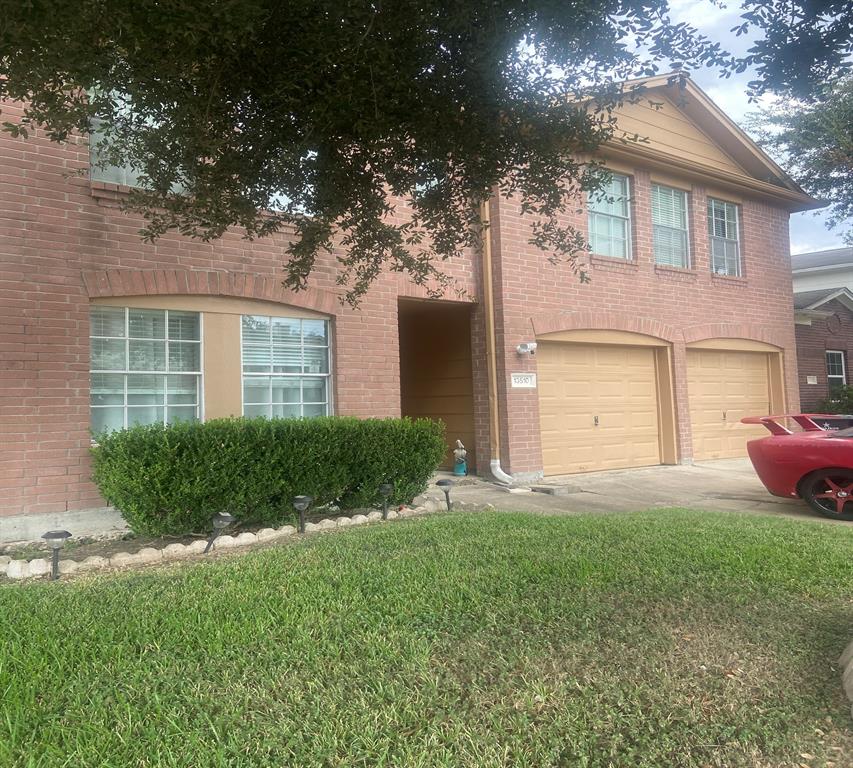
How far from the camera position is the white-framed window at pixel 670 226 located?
1287 centimetres

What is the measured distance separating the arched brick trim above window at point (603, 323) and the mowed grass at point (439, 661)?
616cm

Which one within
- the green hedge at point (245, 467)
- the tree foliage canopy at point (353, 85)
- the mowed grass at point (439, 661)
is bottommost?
the mowed grass at point (439, 661)

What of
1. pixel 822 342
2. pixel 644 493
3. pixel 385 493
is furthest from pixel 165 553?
pixel 822 342

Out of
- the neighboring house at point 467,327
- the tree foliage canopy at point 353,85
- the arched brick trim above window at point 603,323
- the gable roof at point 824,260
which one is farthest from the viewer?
the gable roof at point 824,260

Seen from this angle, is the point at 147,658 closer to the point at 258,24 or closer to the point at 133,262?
the point at 258,24

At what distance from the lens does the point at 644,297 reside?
1234 centimetres

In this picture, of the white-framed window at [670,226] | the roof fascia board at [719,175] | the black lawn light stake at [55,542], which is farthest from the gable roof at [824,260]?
the black lawn light stake at [55,542]

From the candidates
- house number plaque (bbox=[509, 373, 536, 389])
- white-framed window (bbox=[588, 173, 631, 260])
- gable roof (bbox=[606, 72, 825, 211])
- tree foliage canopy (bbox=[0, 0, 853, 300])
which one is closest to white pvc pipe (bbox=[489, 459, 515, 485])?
house number plaque (bbox=[509, 373, 536, 389])

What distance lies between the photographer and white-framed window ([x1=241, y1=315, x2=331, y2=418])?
28.2 ft

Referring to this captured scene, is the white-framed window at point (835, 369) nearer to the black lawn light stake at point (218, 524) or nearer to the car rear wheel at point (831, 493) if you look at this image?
the car rear wheel at point (831, 493)

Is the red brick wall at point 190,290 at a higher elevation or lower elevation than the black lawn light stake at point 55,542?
higher

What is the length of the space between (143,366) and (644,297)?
8.80 m

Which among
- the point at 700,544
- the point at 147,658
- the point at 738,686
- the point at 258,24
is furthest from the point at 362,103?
the point at 700,544

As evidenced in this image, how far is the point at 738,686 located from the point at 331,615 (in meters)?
2.15
